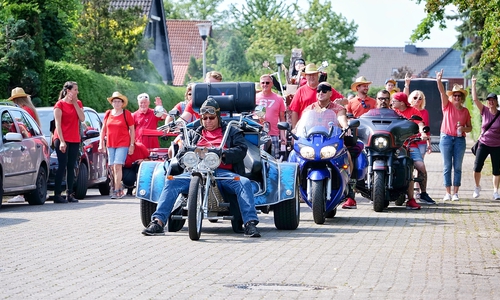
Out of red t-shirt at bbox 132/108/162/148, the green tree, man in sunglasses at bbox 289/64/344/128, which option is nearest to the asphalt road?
man in sunglasses at bbox 289/64/344/128

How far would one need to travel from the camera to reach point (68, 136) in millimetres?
19234

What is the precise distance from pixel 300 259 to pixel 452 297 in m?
2.44

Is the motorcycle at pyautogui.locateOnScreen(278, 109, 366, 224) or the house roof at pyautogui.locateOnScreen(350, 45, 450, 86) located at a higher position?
the house roof at pyautogui.locateOnScreen(350, 45, 450, 86)

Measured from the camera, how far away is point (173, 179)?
40.7ft

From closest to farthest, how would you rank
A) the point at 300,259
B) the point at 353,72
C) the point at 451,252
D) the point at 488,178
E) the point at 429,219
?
the point at 300,259 → the point at 451,252 → the point at 429,219 → the point at 488,178 → the point at 353,72

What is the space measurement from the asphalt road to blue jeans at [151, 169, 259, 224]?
262 mm

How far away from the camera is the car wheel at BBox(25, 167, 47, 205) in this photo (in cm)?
1850

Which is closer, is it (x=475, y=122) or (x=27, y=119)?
(x=27, y=119)

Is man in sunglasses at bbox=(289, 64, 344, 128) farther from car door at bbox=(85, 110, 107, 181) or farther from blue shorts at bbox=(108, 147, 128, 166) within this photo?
car door at bbox=(85, 110, 107, 181)

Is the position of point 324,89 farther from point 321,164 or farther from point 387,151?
point 387,151

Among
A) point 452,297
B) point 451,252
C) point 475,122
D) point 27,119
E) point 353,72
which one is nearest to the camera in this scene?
point 452,297

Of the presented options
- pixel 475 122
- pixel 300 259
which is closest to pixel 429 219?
pixel 300 259

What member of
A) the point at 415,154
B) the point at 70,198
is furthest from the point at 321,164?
the point at 70,198

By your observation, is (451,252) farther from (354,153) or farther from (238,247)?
(354,153)
